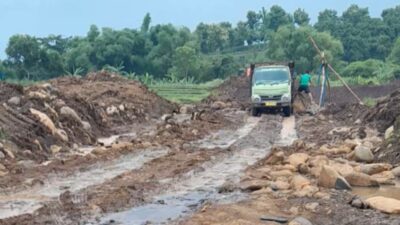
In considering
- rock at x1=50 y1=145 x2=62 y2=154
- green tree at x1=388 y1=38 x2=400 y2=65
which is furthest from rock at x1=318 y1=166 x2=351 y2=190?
green tree at x1=388 y1=38 x2=400 y2=65

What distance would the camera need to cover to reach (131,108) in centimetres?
2706

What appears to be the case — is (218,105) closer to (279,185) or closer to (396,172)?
(396,172)

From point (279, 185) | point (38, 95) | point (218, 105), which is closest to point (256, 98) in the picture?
point (218, 105)

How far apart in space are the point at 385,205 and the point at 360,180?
2.10 meters

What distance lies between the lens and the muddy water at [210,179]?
873cm

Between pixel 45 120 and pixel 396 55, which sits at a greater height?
pixel 396 55

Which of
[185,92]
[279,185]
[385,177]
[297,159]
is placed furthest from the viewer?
[185,92]

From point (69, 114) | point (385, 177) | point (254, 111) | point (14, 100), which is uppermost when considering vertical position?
point (14, 100)

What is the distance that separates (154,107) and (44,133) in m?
13.6

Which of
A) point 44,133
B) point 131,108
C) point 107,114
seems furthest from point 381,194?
point 131,108

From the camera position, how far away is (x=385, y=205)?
8938 mm

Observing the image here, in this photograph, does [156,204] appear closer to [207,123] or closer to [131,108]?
[207,123]

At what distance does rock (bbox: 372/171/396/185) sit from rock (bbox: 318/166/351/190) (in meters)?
0.97

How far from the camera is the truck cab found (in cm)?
2841
